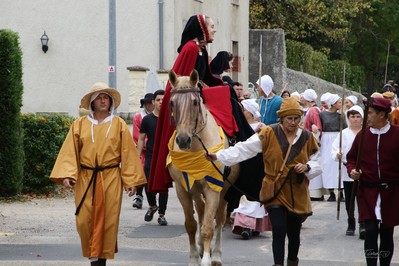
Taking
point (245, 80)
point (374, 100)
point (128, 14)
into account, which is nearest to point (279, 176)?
point (374, 100)

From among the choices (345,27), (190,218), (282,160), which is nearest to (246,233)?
(190,218)

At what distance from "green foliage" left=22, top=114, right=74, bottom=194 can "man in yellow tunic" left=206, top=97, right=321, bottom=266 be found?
8.94 metres

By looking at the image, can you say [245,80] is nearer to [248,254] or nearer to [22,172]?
[22,172]

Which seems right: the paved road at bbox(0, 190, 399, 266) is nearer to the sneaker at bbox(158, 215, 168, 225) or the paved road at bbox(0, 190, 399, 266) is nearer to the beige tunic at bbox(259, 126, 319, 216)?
the sneaker at bbox(158, 215, 168, 225)

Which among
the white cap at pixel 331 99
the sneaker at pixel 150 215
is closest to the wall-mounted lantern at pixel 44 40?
the white cap at pixel 331 99

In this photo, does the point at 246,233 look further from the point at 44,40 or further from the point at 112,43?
the point at 44,40

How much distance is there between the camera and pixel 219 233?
11.7 m

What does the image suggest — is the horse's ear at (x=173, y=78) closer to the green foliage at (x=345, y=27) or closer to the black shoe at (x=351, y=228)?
the black shoe at (x=351, y=228)

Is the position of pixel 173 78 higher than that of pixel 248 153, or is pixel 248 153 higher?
pixel 173 78

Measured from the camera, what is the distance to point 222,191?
37.8ft

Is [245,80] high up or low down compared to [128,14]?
down

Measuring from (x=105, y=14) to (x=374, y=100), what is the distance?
65.2 feet

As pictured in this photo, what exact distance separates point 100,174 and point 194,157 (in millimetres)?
1185

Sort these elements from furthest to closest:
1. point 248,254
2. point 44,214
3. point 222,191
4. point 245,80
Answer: point 245,80 < point 44,214 < point 248,254 < point 222,191
